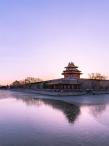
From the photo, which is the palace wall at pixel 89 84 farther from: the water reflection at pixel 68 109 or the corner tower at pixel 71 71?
the water reflection at pixel 68 109

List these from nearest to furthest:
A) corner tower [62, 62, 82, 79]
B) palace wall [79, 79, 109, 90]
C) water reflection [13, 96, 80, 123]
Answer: water reflection [13, 96, 80, 123] < palace wall [79, 79, 109, 90] < corner tower [62, 62, 82, 79]

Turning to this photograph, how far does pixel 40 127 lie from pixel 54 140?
5092 millimetres

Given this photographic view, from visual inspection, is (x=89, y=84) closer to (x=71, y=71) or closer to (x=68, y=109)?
(x=71, y=71)

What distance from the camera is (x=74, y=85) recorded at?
327ft

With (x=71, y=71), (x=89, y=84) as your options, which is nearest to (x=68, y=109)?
(x=89, y=84)

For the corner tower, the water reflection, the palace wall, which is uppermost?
the corner tower

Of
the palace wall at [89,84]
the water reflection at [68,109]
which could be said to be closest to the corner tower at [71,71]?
the palace wall at [89,84]

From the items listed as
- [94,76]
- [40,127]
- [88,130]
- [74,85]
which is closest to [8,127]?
[40,127]

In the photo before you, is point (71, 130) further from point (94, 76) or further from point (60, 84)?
point (94, 76)

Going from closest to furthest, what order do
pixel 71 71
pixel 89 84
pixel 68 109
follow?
1. pixel 68 109
2. pixel 89 84
3. pixel 71 71

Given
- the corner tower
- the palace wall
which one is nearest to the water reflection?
the palace wall

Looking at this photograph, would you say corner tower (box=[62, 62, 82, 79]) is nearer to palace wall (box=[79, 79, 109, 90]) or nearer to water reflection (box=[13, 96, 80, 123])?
palace wall (box=[79, 79, 109, 90])

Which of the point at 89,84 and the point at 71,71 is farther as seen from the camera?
the point at 71,71

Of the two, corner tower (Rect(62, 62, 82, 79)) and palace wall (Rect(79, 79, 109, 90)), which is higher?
corner tower (Rect(62, 62, 82, 79))
